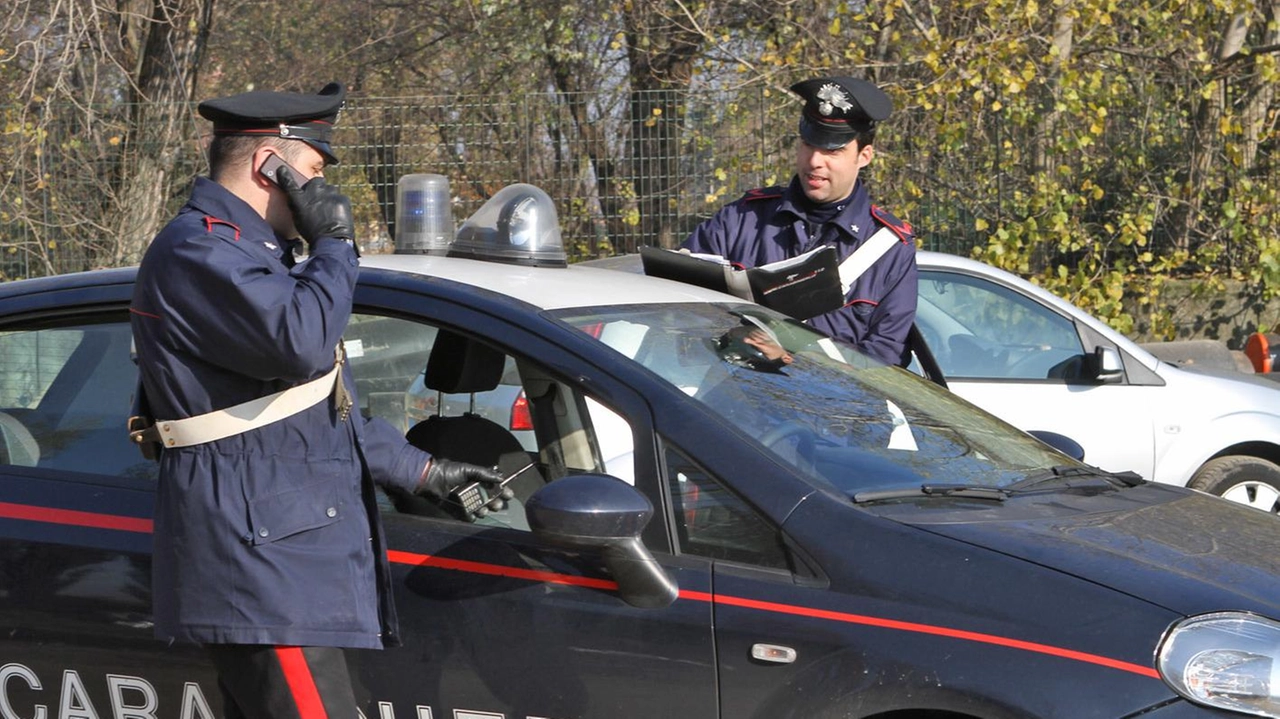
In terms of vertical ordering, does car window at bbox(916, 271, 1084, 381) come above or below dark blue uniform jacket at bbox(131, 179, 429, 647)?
below

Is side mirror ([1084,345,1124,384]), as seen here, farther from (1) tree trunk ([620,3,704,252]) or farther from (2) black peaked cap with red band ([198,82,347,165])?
(1) tree trunk ([620,3,704,252])

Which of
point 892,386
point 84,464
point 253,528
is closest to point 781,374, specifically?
point 892,386

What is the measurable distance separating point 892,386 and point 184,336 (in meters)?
1.73

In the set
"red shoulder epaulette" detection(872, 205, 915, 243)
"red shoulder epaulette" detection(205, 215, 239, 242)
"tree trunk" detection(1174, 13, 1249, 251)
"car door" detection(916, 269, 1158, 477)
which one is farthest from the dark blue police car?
"tree trunk" detection(1174, 13, 1249, 251)

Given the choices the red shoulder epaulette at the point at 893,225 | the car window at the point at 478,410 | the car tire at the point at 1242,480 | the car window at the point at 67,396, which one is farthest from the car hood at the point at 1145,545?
the car tire at the point at 1242,480

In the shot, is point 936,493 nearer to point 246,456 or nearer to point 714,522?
point 714,522

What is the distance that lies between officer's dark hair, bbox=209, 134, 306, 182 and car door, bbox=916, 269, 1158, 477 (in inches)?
155

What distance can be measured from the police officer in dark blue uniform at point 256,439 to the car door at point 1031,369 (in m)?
3.98

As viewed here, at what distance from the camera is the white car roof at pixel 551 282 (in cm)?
335

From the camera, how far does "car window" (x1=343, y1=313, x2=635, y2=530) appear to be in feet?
10.6

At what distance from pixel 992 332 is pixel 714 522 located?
3933 millimetres

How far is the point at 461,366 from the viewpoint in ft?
11.4

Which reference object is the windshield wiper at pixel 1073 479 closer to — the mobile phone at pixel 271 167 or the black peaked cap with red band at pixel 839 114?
the black peaked cap with red band at pixel 839 114

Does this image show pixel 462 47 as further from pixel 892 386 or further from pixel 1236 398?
pixel 892 386
